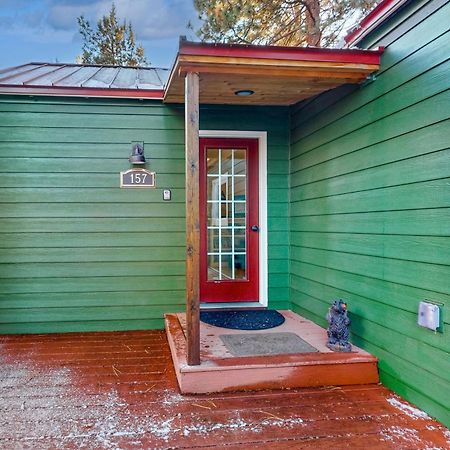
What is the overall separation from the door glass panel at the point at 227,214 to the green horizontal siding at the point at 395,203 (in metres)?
0.96

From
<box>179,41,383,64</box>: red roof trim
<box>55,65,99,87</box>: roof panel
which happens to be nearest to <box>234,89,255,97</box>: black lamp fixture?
<box>179,41,383,64</box>: red roof trim

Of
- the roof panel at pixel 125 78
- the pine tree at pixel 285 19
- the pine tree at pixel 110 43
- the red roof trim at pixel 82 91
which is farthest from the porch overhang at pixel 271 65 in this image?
the pine tree at pixel 110 43

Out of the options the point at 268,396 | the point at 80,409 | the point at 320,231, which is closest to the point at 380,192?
the point at 320,231

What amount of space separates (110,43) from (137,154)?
38.2 feet

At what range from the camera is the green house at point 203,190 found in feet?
9.36

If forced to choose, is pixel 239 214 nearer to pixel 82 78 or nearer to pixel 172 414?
pixel 82 78

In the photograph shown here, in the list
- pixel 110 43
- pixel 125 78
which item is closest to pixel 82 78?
pixel 125 78

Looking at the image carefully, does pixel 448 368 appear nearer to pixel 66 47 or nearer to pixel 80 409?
pixel 80 409

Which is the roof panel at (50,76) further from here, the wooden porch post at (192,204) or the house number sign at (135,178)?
the wooden porch post at (192,204)

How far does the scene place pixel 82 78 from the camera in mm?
4473

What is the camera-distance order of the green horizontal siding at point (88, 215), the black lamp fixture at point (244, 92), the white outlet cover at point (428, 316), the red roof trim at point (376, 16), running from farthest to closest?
the green horizontal siding at point (88, 215) < the black lamp fixture at point (244, 92) < the red roof trim at point (376, 16) < the white outlet cover at point (428, 316)

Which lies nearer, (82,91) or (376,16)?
(376,16)

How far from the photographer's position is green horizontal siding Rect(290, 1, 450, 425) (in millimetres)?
2275

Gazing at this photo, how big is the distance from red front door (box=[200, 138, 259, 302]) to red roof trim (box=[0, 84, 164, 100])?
2.77 feet
